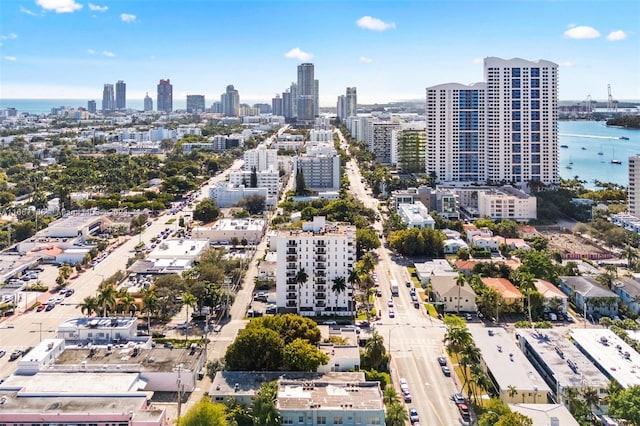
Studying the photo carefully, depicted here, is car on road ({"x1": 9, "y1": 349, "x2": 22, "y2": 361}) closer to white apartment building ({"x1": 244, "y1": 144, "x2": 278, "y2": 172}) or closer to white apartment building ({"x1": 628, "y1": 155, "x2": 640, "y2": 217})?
white apartment building ({"x1": 628, "y1": 155, "x2": 640, "y2": 217})

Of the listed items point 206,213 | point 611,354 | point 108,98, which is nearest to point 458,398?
point 611,354

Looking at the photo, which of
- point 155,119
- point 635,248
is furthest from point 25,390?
point 155,119

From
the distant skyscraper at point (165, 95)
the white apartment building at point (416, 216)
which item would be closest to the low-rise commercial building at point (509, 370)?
the white apartment building at point (416, 216)

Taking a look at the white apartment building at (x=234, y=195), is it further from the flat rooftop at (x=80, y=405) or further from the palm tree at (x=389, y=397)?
the palm tree at (x=389, y=397)

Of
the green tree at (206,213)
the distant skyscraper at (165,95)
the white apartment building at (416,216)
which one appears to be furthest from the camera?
the distant skyscraper at (165,95)

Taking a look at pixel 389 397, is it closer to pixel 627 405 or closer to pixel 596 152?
pixel 627 405

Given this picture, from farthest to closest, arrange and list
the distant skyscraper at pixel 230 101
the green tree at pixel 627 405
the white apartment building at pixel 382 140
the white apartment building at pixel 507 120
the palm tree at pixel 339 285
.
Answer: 1. the distant skyscraper at pixel 230 101
2. the white apartment building at pixel 382 140
3. the white apartment building at pixel 507 120
4. the palm tree at pixel 339 285
5. the green tree at pixel 627 405
